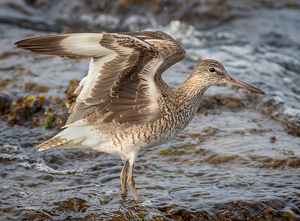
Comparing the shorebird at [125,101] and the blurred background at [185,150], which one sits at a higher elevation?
the shorebird at [125,101]

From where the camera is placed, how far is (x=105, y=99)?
504 cm

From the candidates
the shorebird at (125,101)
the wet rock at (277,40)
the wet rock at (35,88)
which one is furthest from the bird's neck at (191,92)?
the wet rock at (277,40)

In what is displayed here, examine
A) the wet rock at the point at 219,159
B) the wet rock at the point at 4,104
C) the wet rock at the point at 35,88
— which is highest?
the wet rock at the point at 219,159

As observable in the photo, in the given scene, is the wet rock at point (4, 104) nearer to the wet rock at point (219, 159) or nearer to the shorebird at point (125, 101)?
the shorebird at point (125, 101)

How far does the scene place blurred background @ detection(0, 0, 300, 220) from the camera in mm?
4980

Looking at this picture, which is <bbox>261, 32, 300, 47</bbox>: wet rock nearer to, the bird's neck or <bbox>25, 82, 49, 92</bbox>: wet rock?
Result: <bbox>25, 82, 49, 92</bbox>: wet rock

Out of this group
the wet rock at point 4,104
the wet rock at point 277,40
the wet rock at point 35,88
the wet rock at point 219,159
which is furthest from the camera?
the wet rock at point 277,40

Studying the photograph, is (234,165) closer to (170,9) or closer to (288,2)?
(170,9)

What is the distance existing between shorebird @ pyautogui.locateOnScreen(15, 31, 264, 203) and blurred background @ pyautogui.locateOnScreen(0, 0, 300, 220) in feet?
→ 1.94

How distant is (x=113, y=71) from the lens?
15.6 ft

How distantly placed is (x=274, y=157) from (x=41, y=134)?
386 cm

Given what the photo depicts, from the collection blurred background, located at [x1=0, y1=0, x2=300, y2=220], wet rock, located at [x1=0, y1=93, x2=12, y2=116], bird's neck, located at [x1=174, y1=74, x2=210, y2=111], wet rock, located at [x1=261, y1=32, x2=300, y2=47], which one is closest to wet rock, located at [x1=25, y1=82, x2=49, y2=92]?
blurred background, located at [x1=0, y1=0, x2=300, y2=220]

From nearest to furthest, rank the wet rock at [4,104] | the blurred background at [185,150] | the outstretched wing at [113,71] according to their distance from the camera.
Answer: the outstretched wing at [113,71] < the blurred background at [185,150] < the wet rock at [4,104]

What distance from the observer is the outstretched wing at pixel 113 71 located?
4.38m
